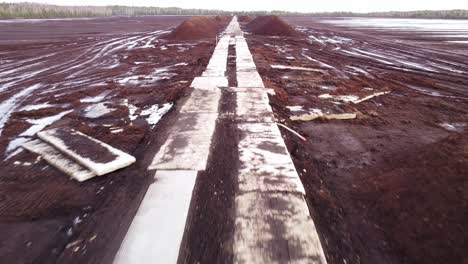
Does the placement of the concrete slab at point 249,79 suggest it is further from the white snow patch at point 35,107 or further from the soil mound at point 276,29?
the soil mound at point 276,29

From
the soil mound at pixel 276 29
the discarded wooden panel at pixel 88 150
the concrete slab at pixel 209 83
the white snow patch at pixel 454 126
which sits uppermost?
the soil mound at pixel 276 29

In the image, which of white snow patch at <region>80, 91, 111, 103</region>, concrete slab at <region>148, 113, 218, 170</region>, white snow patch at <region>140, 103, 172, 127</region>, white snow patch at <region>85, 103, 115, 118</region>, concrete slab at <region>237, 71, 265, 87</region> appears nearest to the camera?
concrete slab at <region>148, 113, 218, 170</region>

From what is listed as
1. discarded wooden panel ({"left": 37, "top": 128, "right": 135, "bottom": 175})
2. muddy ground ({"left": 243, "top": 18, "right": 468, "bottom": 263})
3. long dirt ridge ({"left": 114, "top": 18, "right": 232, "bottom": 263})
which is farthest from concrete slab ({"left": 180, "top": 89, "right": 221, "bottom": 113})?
discarded wooden panel ({"left": 37, "top": 128, "right": 135, "bottom": 175})

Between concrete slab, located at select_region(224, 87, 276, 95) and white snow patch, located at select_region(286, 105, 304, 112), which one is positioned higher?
concrete slab, located at select_region(224, 87, 276, 95)

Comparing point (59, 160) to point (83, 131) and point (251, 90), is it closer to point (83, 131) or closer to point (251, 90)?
point (83, 131)

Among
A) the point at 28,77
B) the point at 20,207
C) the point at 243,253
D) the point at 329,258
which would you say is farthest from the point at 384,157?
the point at 28,77

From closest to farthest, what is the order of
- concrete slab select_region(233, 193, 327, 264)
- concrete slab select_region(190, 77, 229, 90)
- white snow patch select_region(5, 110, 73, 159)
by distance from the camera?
concrete slab select_region(233, 193, 327, 264) < white snow patch select_region(5, 110, 73, 159) < concrete slab select_region(190, 77, 229, 90)

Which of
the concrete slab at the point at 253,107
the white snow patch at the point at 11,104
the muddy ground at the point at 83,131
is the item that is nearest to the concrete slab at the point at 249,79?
the concrete slab at the point at 253,107

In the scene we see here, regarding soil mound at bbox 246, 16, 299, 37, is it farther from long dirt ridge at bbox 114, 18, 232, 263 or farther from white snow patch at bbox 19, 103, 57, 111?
white snow patch at bbox 19, 103, 57, 111
